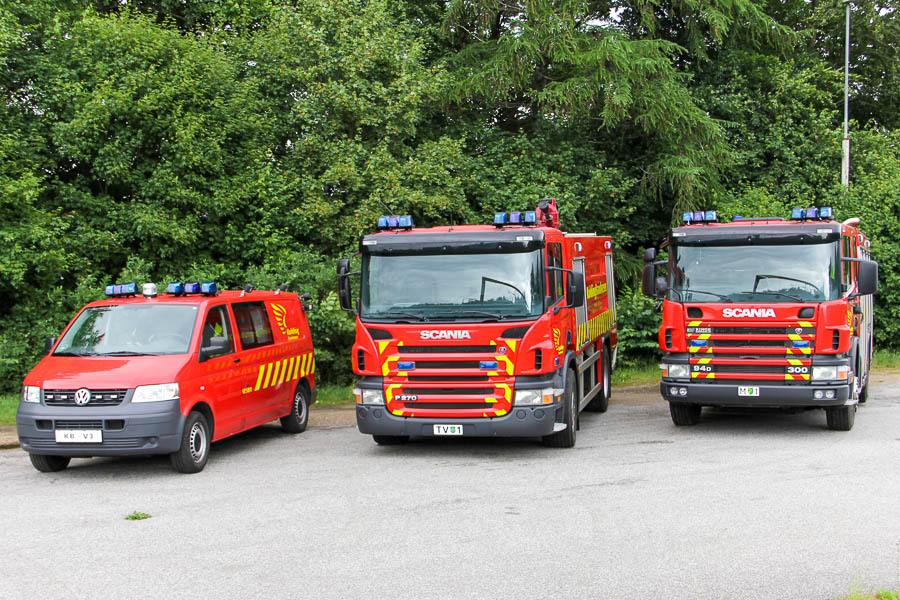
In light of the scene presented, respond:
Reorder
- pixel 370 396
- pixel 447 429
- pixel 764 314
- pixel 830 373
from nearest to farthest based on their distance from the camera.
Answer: pixel 447 429
pixel 370 396
pixel 830 373
pixel 764 314

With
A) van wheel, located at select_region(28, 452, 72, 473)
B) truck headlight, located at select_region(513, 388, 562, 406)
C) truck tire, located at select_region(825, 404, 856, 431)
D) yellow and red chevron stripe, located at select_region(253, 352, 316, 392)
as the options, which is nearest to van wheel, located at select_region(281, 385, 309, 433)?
yellow and red chevron stripe, located at select_region(253, 352, 316, 392)

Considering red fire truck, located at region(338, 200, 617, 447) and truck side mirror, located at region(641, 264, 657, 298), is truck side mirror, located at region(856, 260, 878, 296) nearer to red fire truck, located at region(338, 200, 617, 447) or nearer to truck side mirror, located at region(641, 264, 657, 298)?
truck side mirror, located at region(641, 264, 657, 298)

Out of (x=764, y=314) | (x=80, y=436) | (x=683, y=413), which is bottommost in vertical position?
(x=683, y=413)

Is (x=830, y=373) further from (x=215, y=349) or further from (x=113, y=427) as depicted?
(x=113, y=427)

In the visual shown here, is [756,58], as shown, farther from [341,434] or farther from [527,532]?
[527,532]

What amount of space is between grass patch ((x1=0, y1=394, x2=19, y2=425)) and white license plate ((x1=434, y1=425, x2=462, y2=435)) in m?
7.58

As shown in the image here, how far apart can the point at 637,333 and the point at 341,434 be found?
27.8 feet

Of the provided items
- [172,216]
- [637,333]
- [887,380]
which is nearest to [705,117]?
[637,333]

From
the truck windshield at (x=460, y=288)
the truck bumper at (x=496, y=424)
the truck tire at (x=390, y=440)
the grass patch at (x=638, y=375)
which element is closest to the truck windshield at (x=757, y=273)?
the truck windshield at (x=460, y=288)

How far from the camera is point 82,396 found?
30.2 feet

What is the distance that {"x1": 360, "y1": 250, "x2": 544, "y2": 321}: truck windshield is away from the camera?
32.7ft

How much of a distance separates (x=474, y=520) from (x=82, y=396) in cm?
462

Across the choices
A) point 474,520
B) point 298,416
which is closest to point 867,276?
point 474,520

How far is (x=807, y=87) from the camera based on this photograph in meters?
24.0
